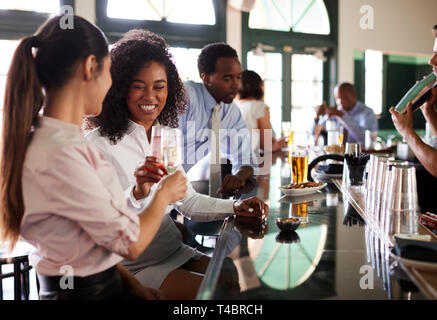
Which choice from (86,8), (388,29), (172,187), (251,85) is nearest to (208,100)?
(251,85)

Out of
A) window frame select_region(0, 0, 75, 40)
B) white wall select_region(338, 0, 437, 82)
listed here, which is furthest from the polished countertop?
white wall select_region(338, 0, 437, 82)

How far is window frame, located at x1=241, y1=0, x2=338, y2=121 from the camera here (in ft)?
22.9

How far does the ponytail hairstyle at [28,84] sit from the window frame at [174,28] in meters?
5.00

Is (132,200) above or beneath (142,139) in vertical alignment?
beneath

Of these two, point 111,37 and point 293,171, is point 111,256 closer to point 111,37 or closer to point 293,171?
point 293,171

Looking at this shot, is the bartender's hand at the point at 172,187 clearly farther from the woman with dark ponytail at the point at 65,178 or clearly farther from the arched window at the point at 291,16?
the arched window at the point at 291,16

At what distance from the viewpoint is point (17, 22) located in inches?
215

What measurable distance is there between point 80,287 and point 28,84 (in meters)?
0.54

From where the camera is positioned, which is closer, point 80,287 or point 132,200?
point 80,287

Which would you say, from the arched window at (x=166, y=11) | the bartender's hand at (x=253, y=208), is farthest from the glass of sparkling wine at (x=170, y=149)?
the arched window at (x=166, y=11)

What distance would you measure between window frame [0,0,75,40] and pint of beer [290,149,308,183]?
451 cm

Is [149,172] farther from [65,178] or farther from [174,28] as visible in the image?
[174,28]

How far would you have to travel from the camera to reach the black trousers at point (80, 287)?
112cm

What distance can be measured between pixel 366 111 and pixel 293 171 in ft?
12.0
